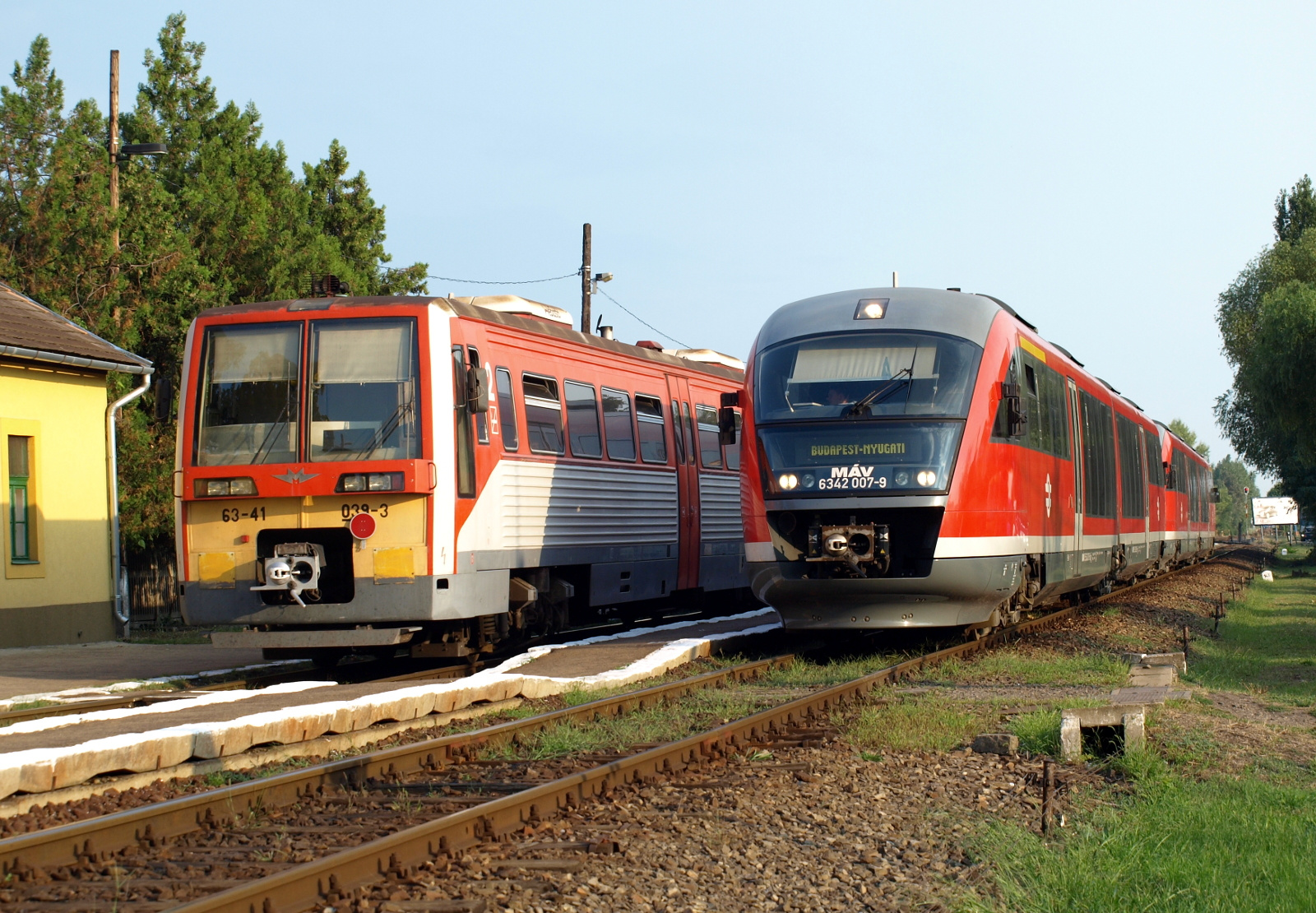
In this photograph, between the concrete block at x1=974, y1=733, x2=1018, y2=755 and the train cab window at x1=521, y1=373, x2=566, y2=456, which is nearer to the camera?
the concrete block at x1=974, y1=733, x2=1018, y2=755

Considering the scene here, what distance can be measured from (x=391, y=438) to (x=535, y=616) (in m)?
3.33

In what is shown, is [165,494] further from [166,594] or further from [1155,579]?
[1155,579]

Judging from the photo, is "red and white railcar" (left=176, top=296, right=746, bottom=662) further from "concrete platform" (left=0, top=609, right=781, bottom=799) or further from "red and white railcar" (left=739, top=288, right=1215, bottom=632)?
"red and white railcar" (left=739, top=288, right=1215, bottom=632)

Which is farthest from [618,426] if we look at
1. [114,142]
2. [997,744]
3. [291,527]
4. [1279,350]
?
[1279,350]

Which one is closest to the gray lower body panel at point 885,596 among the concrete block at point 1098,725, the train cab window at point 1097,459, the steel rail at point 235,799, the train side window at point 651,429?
the steel rail at point 235,799

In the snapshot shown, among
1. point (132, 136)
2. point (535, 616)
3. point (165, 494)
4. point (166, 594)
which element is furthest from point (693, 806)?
point (132, 136)

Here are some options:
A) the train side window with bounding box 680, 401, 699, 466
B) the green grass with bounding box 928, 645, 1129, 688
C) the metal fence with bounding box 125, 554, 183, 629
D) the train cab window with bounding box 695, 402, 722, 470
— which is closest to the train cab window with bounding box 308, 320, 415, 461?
the green grass with bounding box 928, 645, 1129, 688

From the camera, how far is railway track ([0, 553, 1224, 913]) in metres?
5.02

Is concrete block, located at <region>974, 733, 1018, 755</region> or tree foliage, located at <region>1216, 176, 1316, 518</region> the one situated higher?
tree foliage, located at <region>1216, 176, 1316, 518</region>

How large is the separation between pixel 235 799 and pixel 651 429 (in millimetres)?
10876

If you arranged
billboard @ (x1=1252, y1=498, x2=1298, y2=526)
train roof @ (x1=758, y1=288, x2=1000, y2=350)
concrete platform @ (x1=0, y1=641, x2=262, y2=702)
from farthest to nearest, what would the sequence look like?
billboard @ (x1=1252, y1=498, x2=1298, y2=526)
train roof @ (x1=758, y1=288, x2=1000, y2=350)
concrete platform @ (x1=0, y1=641, x2=262, y2=702)

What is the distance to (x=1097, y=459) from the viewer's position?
1925cm

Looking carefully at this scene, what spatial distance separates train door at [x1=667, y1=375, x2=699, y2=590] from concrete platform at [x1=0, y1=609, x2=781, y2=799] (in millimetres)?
3903

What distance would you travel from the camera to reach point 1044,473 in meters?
14.9
